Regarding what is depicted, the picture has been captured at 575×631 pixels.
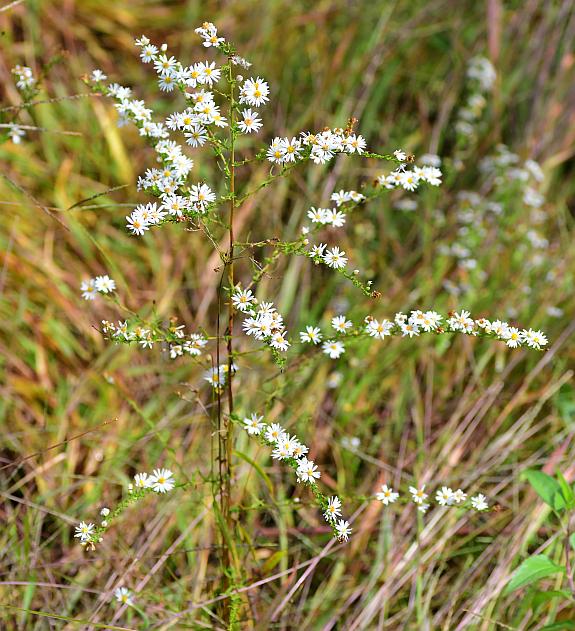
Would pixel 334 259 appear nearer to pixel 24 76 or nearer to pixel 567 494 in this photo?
pixel 567 494

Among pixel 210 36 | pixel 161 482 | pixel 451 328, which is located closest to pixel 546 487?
pixel 451 328

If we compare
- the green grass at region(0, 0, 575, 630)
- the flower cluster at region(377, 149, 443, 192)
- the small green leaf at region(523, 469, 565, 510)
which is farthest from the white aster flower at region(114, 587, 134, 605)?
the flower cluster at region(377, 149, 443, 192)

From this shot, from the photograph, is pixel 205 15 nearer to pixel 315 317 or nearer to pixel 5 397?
pixel 315 317

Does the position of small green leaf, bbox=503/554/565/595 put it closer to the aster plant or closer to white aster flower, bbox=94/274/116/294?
the aster plant

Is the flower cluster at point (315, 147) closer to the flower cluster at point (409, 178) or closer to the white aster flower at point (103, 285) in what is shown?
the flower cluster at point (409, 178)

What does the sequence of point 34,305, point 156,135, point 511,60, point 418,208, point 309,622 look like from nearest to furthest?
point 156,135 → point 309,622 → point 34,305 → point 418,208 → point 511,60

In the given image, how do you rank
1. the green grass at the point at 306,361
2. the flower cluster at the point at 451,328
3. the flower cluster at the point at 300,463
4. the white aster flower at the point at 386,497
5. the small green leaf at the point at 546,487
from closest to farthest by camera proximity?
1. the flower cluster at the point at 300,463
2. the flower cluster at the point at 451,328
3. the white aster flower at the point at 386,497
4. the small green leaf at the point at 546,487
5. the green grass at the point at 306,361

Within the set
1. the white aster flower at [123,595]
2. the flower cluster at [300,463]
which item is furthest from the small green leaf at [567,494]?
the white aster flower at [123,595]

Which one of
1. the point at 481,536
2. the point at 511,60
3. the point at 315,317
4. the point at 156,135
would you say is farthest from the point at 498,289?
the point at 156,135
